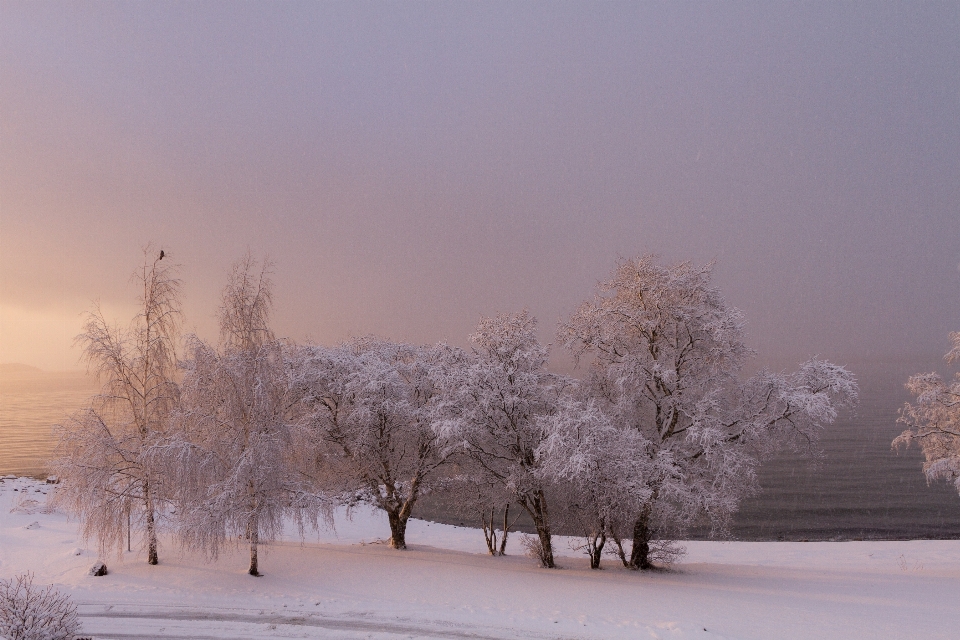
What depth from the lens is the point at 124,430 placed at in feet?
58.7

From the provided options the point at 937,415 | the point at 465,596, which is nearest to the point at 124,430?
the point at 465,596

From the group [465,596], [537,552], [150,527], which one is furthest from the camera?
[537,552]

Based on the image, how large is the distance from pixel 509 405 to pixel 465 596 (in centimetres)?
626

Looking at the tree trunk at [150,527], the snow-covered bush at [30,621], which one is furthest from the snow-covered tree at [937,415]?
the tree trunk at [150,527]

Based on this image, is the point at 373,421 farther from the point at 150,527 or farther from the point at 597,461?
the point at 597,461

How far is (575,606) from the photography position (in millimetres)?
14656

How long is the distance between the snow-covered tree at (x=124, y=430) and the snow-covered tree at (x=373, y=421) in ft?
16.1

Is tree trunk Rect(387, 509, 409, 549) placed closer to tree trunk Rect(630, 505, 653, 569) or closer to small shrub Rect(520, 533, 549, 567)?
small shrub Rect(520, 533, 549, 567)

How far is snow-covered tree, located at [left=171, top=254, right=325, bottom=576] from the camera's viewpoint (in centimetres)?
1570

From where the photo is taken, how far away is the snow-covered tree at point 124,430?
16531 millimetres

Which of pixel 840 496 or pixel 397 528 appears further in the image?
pixel 840 496

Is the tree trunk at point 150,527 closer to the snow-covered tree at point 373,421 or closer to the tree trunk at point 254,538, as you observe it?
the tree trunk at point 254,538

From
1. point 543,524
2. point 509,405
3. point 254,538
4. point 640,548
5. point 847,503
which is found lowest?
point 847,503

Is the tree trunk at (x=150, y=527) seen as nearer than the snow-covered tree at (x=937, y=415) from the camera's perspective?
Yes
